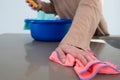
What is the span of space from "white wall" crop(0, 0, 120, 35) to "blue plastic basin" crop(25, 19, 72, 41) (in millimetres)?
1498

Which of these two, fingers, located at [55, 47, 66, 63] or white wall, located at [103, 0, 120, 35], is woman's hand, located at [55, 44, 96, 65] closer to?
fingers, located at [55, 47, 66, 63]

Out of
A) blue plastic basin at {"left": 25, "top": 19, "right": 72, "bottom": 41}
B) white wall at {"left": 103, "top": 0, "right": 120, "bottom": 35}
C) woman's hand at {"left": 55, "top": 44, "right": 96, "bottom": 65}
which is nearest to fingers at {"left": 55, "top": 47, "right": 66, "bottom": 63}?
woman's hand at {"left": 55, "top": 44, "right": 96, "bottom": 65}

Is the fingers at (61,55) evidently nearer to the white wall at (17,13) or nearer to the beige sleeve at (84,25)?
the beige sleeve at (84,25)

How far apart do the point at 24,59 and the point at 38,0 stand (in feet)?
2.50

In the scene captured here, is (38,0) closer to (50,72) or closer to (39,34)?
(39,34)

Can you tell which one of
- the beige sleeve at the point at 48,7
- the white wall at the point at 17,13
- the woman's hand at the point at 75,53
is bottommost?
the white wall at the point at 17,13

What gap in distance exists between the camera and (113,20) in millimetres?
2574

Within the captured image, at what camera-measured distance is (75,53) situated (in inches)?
22.5

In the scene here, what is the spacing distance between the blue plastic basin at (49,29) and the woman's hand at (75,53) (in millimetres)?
353

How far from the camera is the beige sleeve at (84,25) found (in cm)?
65

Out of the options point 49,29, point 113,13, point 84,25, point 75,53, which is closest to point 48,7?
point 49,29

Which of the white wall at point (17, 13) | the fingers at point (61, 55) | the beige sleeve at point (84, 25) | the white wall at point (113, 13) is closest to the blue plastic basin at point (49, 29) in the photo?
the beige sleeve at point (84, 25)

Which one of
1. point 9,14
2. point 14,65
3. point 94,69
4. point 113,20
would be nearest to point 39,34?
point 14,65

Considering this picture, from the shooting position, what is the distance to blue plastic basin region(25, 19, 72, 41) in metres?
0.98
